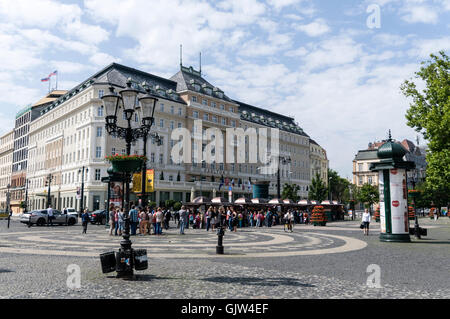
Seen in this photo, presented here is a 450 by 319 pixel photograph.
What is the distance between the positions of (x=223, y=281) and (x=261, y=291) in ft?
4.37

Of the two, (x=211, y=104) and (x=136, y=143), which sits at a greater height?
(x=211, y=104)

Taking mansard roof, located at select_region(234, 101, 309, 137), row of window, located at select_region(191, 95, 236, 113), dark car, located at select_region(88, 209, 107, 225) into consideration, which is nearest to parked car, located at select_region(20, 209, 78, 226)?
dark car, located at select_region(88, 209, 107, 225)

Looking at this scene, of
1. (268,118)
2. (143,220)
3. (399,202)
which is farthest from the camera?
(268,118)

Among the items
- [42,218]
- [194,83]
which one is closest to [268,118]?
[194,83]

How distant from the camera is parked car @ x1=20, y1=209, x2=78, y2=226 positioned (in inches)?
1347

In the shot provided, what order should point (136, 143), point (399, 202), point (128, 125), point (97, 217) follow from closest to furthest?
point (128, 125) < point (399, 202) < point (97, 217) < point (136, 143)

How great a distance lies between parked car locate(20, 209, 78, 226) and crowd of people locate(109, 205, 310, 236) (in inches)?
363

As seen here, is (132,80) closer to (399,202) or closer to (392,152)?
(392,152)

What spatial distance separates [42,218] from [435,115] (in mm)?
33686

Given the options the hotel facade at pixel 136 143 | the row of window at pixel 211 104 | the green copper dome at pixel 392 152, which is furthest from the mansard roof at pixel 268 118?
the green copper dome at pixel 392 152

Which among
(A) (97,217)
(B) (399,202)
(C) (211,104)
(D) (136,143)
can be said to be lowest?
(A) (97,217)

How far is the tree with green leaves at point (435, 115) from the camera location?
87.7 ft

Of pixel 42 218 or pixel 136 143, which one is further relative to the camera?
pixel 136 143

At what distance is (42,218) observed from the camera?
3506cm
